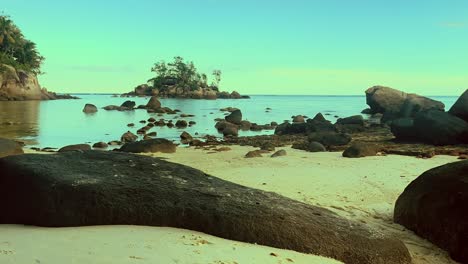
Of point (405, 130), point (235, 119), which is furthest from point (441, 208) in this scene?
point (235, 119)

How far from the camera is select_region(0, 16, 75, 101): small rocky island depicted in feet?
225

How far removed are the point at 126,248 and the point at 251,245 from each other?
4.12 feet

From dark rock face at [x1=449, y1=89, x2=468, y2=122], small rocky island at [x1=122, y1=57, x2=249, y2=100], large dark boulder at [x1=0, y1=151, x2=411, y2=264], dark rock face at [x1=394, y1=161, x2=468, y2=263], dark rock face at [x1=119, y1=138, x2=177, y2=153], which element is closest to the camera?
large dark boulder at [x1=0, y1=151, x2=411, y2=264]

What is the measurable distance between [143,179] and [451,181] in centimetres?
368

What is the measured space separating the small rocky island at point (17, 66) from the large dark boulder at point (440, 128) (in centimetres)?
6513

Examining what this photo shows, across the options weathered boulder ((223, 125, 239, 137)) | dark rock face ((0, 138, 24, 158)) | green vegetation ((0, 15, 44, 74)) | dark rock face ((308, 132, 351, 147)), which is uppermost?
green vegetation ((0, 15, 44, 74))

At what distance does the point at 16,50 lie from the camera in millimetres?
77938

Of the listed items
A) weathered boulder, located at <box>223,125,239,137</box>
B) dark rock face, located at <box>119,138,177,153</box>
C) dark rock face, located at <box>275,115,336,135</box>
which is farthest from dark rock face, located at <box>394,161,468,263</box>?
weathered boulder, located at <box>223,125,239,137</box>

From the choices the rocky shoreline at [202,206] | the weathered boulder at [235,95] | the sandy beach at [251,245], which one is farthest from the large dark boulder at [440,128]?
the weathered boulder at [235,95]

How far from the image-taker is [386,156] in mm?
13336

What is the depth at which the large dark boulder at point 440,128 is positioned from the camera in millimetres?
16875

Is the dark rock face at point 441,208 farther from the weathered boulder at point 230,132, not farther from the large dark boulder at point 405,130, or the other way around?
the weathered boulder at point 230,132

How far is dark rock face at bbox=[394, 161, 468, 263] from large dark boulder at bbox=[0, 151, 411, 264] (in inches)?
29.0

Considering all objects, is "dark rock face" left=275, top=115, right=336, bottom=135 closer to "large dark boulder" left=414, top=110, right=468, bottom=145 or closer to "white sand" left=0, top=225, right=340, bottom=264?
"large dark boulder" left=414, top=110, right=468, bottom=145
